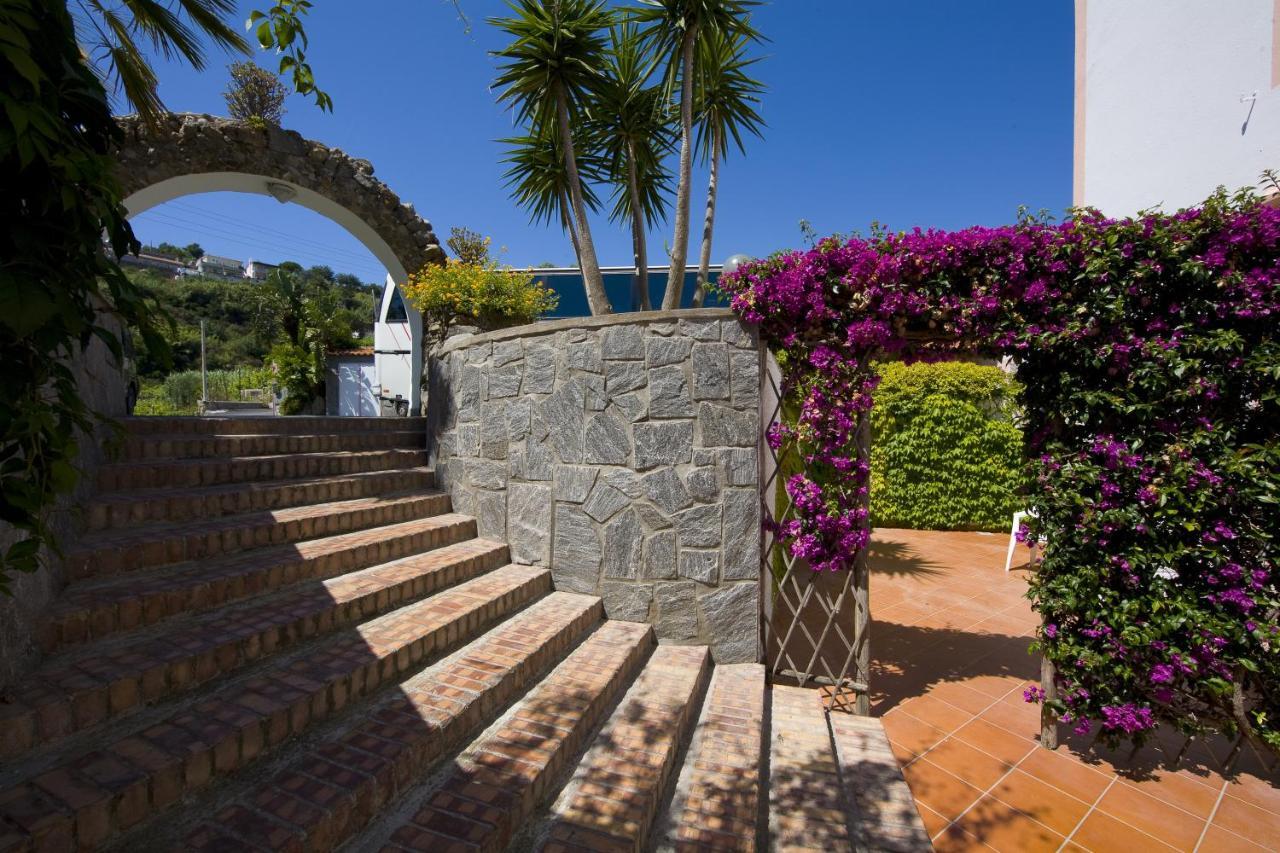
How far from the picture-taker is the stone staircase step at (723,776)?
228cm

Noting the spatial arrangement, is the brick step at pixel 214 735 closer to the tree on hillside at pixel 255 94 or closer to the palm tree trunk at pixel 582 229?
the palm tree trunk at pixel 582 229

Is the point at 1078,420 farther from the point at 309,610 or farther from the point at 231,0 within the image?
the point at 231,0

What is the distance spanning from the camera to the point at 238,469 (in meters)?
3.88

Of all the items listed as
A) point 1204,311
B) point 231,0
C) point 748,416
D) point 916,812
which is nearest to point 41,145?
point 748,416

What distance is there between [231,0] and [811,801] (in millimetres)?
6189

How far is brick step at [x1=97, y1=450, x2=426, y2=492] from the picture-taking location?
11.2 feet

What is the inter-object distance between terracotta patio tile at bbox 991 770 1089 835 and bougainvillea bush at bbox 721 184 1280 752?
53cm

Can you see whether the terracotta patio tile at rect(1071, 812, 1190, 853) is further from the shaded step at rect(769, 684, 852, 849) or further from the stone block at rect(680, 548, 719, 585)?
the stone block at rect(680, 548, 719, 585)

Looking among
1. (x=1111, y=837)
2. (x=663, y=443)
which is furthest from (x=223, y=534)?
(x=1111, y=837)

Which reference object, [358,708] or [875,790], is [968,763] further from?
[358,708]

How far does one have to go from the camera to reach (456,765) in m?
2.28

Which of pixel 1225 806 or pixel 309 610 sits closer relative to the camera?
pixel 309 610

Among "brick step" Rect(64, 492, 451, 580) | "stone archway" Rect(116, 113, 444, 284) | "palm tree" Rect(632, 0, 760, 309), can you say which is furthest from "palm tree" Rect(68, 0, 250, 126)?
"palm tree" Rect(632, 0, 760, 309)

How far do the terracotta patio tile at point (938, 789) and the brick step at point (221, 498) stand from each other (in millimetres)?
4068
